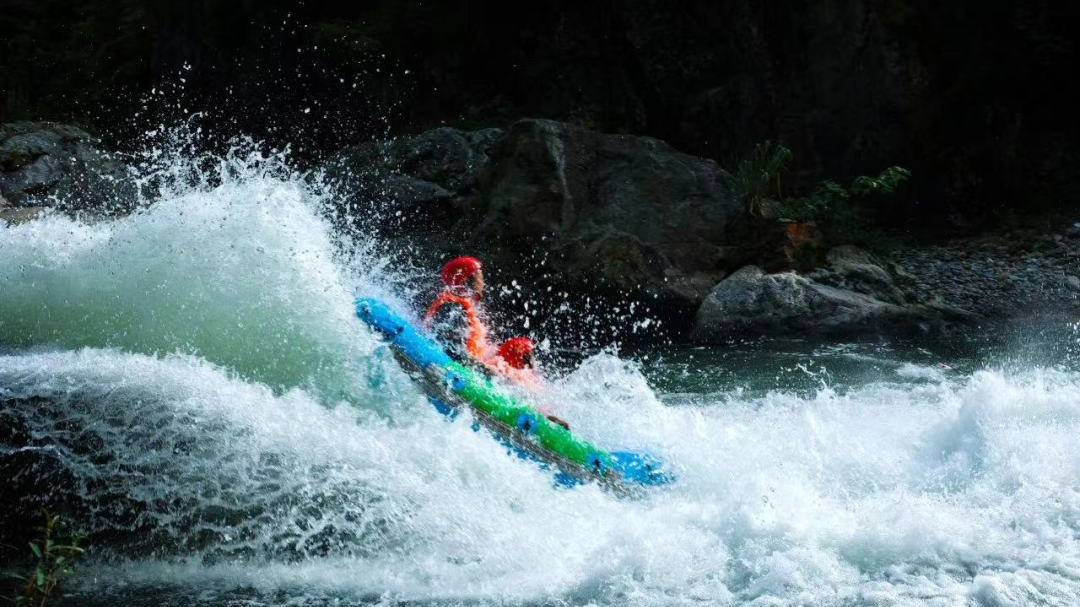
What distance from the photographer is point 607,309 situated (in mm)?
9953

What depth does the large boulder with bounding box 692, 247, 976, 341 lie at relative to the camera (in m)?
9.51

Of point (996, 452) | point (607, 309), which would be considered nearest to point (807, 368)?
point (607, 309)

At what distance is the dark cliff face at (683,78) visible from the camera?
12.5 meters

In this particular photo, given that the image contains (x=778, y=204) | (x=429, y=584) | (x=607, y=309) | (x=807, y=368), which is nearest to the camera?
(x=429, y=584)

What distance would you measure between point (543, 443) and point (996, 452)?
8.12 feet

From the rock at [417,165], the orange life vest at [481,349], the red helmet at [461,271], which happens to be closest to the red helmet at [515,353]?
the orange life vest at [481,349]

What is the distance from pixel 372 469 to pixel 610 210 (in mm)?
6458

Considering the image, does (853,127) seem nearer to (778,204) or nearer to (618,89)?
(778,204)

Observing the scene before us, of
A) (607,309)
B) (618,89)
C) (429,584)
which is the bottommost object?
(429,584)

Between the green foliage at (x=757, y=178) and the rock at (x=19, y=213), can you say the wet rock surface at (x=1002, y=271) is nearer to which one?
the green foliage at (x=757, y=178)

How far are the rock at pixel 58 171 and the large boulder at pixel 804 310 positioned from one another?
7467 millimetres

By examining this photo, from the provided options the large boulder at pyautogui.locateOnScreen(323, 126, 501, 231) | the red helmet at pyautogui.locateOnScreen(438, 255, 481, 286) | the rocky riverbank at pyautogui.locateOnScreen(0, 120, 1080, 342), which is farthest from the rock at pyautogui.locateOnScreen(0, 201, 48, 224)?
the red helmet at pyautogui.locateOnScreen(438, 255, 481, 286)

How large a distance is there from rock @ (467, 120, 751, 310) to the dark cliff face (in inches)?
86.0

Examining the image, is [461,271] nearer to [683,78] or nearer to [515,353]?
[515,353]
